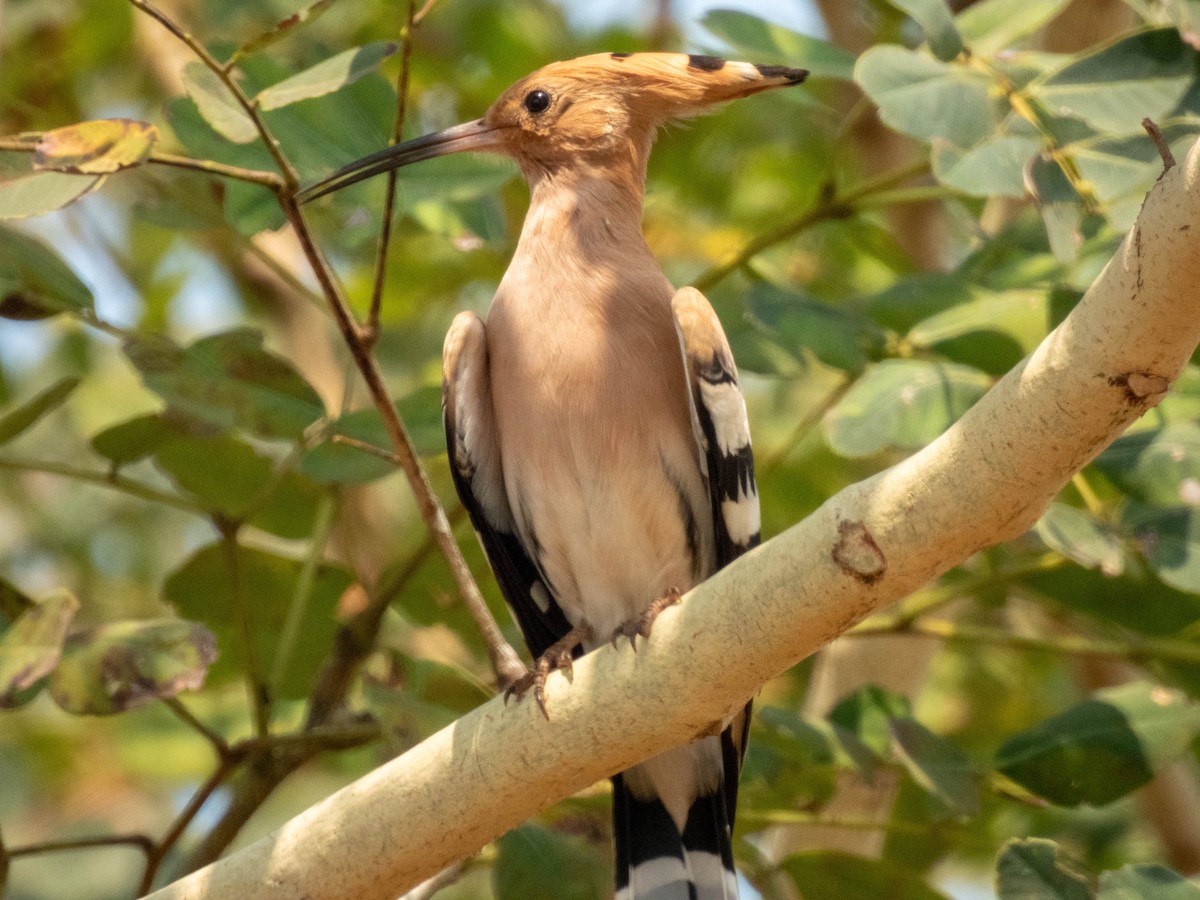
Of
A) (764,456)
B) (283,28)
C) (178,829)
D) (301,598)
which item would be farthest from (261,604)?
(764,456)

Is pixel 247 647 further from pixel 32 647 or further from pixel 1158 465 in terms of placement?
pixel 1158 465

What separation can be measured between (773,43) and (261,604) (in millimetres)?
1660

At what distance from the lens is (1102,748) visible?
2670 millimetres

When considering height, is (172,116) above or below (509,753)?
above

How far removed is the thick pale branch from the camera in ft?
5.28

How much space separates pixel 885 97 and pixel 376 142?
105cm

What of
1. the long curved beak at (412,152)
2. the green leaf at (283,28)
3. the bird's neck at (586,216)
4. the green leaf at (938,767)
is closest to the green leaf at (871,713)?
the green leaf at (938,767)

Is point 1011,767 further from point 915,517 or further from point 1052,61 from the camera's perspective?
point 1052,61

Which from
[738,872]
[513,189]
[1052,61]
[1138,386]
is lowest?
[738,872]

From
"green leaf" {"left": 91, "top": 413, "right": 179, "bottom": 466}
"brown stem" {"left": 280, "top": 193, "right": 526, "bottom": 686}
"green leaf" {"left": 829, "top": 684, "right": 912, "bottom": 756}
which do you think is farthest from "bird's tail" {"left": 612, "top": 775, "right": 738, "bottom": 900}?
"green leaf" {"left": 91, "top": 413, "right": 179, "bottom": 466}

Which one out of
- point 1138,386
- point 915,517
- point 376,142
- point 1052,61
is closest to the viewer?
point 1138,386

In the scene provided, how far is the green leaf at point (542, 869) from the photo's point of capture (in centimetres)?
267

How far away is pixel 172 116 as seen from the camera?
2.87m

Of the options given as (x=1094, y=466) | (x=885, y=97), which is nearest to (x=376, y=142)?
(x=885, y=97)
